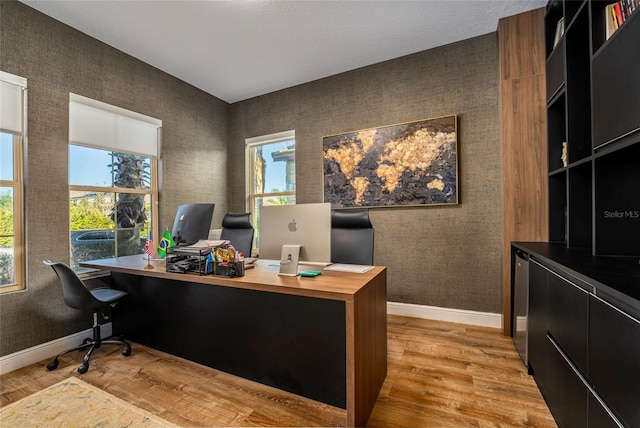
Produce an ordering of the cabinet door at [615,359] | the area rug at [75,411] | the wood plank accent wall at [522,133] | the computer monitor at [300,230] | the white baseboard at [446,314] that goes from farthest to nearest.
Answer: the white baseboard at [446,314] → the wood plank accent wall at [522,133] → the computer monitor at [300,230] → the area rug at [75,411] → the cabinet door at [615,359]

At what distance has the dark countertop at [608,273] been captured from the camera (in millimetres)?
855

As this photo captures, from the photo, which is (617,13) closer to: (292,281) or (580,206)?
(580,206)

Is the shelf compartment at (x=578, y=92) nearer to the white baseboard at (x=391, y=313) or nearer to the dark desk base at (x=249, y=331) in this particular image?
the white baseboard at (x=391, y=313)

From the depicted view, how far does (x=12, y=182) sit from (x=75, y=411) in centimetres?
184

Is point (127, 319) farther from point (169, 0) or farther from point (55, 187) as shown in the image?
point (169, 0)

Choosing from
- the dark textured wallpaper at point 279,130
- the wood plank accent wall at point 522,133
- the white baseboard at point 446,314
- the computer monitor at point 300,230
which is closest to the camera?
the computer monitor at point 300,230

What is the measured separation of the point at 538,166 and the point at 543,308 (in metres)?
1.45

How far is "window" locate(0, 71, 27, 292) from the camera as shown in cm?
220

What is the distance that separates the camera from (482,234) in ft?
9.29

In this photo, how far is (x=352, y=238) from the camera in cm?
245

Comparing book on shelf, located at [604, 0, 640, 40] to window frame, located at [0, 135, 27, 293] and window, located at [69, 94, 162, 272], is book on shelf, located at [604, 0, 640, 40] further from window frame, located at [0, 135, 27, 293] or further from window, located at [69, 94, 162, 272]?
window frame, located at [0, 135, 27, 293]

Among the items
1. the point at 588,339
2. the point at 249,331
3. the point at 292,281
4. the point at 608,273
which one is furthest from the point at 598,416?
the point at 249,331

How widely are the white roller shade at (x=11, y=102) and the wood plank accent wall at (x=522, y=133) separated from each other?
413 centimetres

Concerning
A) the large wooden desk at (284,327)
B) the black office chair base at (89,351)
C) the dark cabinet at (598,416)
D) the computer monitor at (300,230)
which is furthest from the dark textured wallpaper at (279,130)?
→ the dark cabinet at (598,416)
